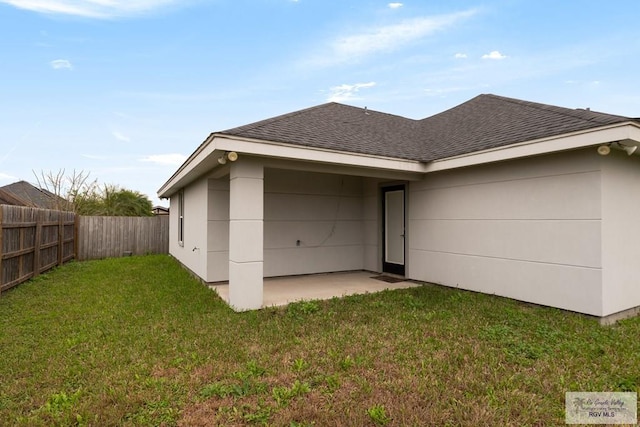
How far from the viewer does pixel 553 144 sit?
15.9ft

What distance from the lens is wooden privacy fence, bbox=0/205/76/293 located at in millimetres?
6504

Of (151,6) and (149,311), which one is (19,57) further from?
(149,311)

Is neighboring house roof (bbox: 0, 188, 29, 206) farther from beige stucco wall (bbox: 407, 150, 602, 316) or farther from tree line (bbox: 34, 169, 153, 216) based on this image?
beige stucco wall (bbox: 407, 150, 602, 316)

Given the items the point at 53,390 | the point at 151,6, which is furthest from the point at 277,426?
the point at 151,6

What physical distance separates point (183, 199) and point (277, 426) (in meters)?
9.31

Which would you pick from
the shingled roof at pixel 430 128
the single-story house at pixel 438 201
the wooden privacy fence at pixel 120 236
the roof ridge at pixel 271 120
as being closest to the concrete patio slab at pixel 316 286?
the single-story house at pixel 438 201

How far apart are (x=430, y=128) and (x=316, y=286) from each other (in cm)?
538

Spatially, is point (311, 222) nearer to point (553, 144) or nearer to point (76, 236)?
point (553, 144)

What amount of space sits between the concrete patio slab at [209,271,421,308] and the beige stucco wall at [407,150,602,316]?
113 cm

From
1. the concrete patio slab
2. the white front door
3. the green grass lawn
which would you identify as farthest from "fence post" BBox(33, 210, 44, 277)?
the white front door

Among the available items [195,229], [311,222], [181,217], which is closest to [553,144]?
[311,222]

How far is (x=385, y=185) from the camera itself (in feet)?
27.8

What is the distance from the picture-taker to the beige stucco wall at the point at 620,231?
474cm

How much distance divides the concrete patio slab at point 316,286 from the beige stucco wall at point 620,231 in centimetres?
331
